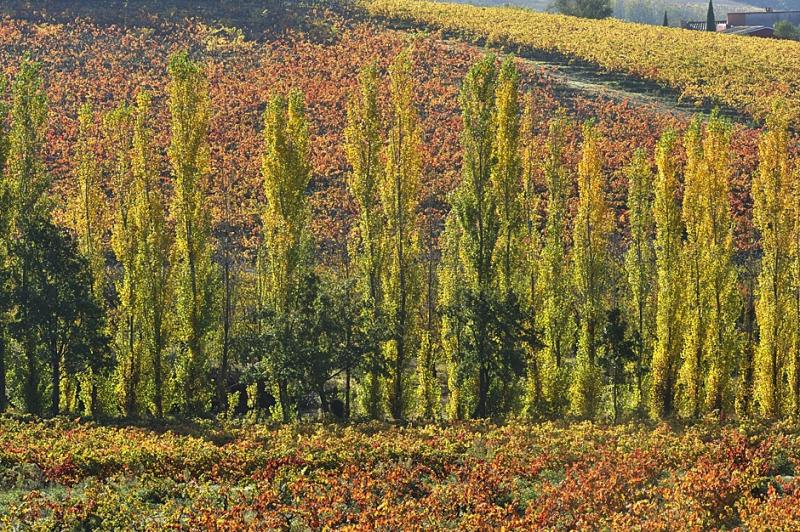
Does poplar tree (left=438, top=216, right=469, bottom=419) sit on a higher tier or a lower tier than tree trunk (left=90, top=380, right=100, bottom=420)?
higher

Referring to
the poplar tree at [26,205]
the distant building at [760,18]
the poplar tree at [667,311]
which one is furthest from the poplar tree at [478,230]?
the distant building at [760,18]

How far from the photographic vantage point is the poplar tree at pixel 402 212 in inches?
1460

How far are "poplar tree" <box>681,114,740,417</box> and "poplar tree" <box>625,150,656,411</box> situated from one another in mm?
2608

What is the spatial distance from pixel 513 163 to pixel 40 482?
21314 millimetres

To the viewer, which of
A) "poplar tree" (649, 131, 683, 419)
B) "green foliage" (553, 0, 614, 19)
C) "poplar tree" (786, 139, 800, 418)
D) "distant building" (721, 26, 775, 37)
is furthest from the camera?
"green foliage" (553, 0, 614, 19)

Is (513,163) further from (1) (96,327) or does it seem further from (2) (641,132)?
(2) (641,132)

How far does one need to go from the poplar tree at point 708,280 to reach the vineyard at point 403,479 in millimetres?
7542

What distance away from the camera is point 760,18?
5714 inches

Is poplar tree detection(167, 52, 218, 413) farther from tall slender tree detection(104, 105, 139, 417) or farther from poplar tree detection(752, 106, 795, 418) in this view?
poplar tree detection(752, 106, 795, 418)

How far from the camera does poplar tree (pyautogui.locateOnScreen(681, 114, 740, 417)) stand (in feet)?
115

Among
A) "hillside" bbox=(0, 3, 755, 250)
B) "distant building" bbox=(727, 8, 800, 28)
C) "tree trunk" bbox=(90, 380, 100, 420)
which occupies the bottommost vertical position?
"tree trunk" bbox=(90, 380, 100, 420)

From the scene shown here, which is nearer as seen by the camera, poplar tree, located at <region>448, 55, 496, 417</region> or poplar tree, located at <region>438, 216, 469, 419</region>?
poplar tree, located at <region>448, 55, 496, 417</region>

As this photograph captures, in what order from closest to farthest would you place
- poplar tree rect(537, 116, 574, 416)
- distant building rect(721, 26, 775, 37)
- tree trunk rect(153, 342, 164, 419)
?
1. tree trunk rect(153, 342, 164, 419)
2. poplar tree rect(537, 116, 574, 416)
3. distant building rect(721, 26, 775, 37)

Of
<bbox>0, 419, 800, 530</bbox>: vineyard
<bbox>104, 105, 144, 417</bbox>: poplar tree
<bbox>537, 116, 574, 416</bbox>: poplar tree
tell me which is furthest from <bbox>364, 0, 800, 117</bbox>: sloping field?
<bbox>0, 419, 800, 530</bbox>: vineyard
